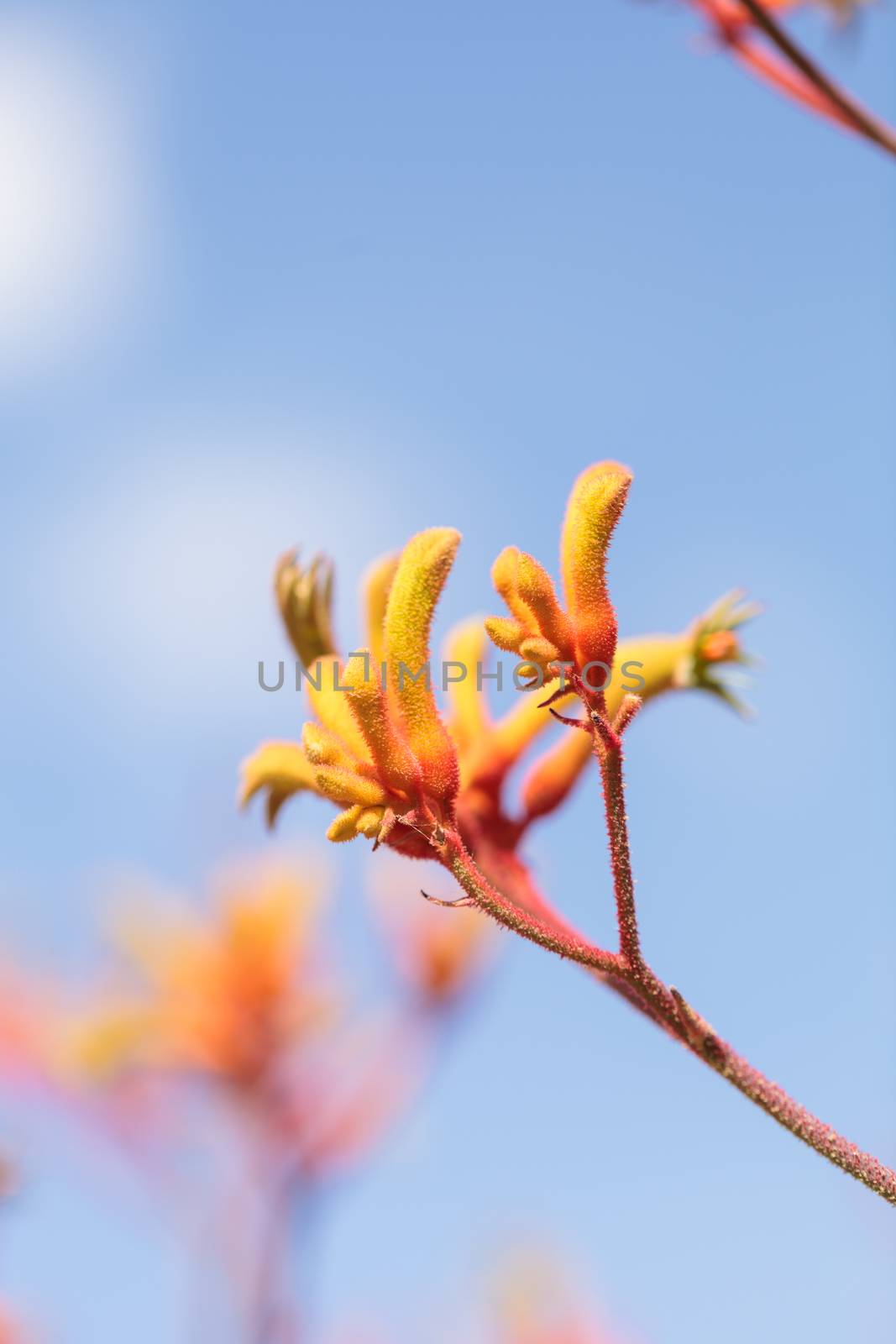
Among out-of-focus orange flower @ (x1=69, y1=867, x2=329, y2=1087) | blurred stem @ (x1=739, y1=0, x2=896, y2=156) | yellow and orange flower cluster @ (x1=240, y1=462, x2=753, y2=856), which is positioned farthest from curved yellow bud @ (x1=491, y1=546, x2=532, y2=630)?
out-of-focus orange flower @ (x1=69, y1=867, x2=329, y2=1087)

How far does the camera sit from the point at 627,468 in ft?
4.22

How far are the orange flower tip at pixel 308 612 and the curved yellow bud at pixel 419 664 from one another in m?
0.29

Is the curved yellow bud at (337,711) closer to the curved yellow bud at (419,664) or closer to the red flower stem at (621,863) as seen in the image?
the curved yellow bud at (419,664)

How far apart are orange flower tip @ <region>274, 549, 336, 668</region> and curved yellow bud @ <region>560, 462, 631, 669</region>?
0.41 m

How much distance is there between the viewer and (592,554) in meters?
1.25

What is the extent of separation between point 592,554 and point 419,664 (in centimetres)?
19

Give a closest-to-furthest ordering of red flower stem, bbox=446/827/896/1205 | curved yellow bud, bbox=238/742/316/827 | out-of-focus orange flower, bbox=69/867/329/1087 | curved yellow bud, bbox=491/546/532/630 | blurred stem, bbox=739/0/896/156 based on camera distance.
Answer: red flower stem, bbox=446/827/896/1205
curved yellow bud, bbox=491/546/532/630
curved yellow bud, bbox=238/742/316/827
blurred stem, bbox=739/0/896/156
out-of-focus orange flower, bbox=69/867/329/1087

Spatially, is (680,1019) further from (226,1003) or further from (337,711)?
(226,1003)

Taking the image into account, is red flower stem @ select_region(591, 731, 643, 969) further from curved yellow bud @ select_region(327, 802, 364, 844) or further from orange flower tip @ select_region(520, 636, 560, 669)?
curved yellow bud @ select_region(327, 802, 364, 844)

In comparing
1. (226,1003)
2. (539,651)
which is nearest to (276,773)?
(539,651)

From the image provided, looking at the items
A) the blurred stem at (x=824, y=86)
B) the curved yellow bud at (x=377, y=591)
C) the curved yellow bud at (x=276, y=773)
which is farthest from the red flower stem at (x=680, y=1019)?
the blurred stem at (x=824, y=86)

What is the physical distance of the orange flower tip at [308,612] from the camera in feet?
5.21

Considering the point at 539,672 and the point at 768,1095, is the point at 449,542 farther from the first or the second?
the point at 768,1095

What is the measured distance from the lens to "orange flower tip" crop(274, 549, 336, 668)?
1.59m
